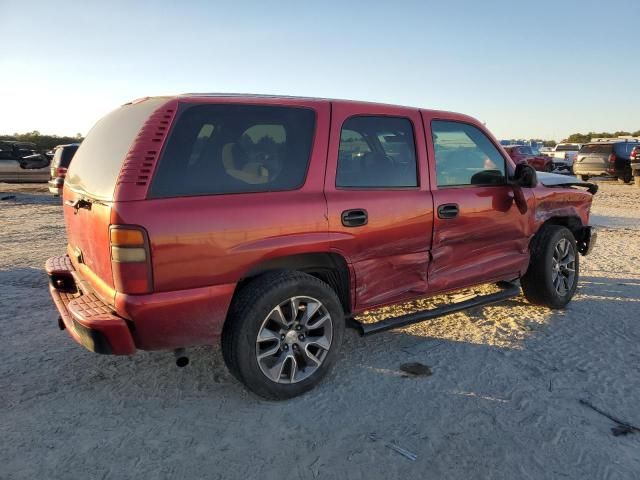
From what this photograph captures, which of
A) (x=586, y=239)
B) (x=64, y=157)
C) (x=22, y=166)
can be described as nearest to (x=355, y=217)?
(x=586, y=239)

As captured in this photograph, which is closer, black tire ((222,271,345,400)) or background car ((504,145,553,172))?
black tire ((222,271,345,400))

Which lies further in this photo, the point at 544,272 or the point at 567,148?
the point at 567,148

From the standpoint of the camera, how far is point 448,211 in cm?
369

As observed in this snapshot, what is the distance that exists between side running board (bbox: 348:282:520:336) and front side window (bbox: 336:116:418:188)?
0.95 meters

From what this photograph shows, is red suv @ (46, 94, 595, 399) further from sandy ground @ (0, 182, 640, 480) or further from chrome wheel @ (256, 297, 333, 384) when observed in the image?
sandy ground @ (0, 182, 640, 480)

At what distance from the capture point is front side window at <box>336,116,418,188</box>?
3.29 meters

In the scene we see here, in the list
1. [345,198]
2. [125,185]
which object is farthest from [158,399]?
[345,198]

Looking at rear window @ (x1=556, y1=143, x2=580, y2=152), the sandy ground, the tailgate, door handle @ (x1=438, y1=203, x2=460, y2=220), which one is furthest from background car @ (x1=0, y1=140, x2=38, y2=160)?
rear window @ (x1=556, y1=143, x2=580, y2=152)

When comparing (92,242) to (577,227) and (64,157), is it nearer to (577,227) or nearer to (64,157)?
(577,227)

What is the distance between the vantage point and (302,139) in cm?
311

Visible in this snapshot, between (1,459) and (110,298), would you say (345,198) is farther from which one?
(1,459)

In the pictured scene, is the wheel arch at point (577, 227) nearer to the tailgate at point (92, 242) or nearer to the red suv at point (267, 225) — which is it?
the red suv at point (267, 225)

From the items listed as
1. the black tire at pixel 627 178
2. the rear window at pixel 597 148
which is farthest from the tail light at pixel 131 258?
the black tire at pixel 627 178

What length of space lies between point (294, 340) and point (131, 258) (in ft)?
3.69
